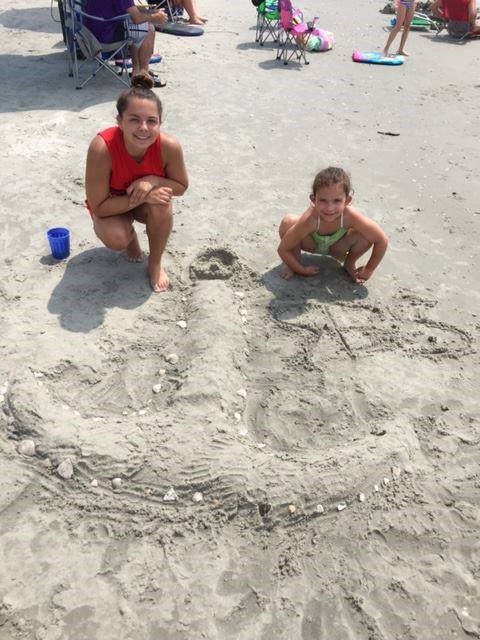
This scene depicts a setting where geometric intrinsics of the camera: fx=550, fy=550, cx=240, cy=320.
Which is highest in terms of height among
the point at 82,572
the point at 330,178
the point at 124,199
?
the point at 330,178

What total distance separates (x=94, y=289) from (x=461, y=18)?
1033 cm

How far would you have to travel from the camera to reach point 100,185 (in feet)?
10.8

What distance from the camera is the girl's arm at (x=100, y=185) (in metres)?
3.18

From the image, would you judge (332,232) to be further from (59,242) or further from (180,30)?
(180,30)

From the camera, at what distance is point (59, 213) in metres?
4.34

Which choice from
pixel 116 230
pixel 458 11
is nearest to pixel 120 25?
pixel 116 230

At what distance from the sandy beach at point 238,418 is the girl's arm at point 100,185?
503mm

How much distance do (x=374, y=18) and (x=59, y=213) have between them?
401 inches

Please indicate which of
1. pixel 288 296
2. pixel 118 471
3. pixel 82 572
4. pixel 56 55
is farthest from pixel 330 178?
pixel 56 55

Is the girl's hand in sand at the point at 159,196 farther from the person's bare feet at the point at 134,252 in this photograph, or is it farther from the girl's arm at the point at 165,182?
the person's bare feet at the point at 134,252

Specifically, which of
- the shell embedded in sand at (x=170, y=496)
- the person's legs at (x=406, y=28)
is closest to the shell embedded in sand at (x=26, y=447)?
the shell embedded in sand at (x=170, y=496)

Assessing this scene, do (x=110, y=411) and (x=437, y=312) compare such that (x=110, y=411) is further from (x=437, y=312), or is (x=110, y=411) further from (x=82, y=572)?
(x=437, y=312)

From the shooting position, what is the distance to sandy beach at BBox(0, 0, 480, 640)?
2117 mm

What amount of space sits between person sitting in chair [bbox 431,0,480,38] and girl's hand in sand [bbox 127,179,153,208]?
988cm
